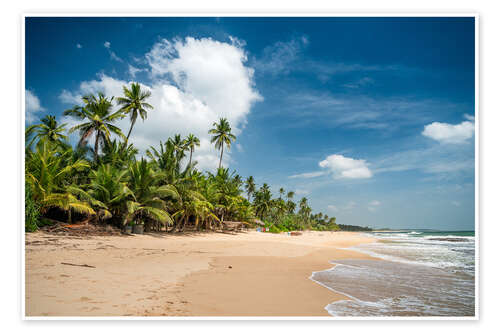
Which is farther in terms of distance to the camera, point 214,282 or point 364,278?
point 364,278

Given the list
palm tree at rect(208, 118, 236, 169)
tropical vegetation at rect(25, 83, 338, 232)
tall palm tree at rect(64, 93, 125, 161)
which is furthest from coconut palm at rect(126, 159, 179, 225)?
palm tree at rect(208, 118, 236, 169)

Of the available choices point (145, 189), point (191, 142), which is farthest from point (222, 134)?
point (145, 189)

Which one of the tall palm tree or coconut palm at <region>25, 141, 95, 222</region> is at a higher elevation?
the tall palm tree

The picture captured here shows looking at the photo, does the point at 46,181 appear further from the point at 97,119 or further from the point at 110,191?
the point at 97,119

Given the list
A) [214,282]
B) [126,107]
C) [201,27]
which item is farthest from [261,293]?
[126,107]

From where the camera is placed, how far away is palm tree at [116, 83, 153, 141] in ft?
72.5

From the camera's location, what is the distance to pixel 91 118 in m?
18.2

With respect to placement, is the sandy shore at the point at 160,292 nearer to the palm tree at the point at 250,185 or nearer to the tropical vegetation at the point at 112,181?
the tropical vegetation at the point at 112,181

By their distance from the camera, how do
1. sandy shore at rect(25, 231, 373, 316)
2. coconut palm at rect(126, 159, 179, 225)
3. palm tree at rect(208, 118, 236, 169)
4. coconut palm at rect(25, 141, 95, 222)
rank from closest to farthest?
sandy shore at rect(25, 231, 373, 316) → coconut palm at rect(25, 141, 95, 222) → coconut palm at rect(126, 159, 179, 225) → palm tree at rect(208, 118, 236, 169)

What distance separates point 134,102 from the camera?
2248cm

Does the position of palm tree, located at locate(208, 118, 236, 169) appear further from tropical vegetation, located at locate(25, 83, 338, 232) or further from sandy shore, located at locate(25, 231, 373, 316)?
sandy shore, located at locate(25, 231, 373, 316)

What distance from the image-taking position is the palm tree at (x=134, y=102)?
22.1 m
